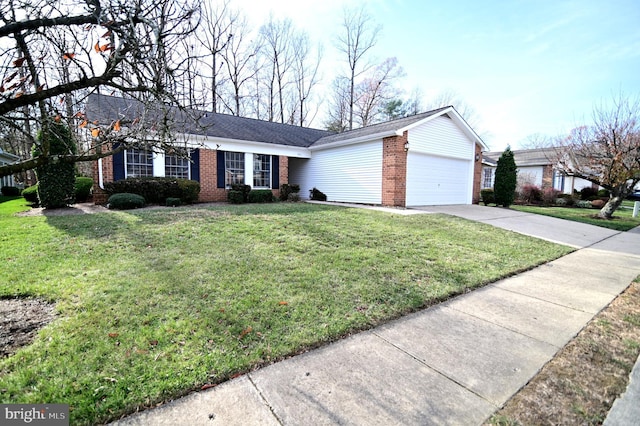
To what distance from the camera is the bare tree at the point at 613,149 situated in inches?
436

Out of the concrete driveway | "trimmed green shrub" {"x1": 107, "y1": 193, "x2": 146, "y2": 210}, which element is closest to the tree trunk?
the concrete driveway

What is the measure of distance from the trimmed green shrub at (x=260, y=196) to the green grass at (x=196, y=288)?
17.4 ft

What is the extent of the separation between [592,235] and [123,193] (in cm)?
1450

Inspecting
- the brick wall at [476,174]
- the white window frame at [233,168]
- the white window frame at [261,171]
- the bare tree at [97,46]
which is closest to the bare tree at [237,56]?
the bare tree at [97,46]

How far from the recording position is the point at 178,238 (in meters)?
5.64

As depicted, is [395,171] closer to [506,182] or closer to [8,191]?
[506,182]

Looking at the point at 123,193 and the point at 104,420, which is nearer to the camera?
the point at 104,420

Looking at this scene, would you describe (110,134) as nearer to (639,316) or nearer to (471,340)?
(471,340)

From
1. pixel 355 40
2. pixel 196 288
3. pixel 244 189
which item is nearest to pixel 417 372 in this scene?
pixel 196 288

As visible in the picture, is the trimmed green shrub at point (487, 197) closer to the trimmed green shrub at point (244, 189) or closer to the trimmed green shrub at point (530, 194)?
the trimmed green shrub at point (530, 194)

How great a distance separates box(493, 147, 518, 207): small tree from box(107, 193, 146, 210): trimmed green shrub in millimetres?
15476

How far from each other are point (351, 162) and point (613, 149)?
10298 mm

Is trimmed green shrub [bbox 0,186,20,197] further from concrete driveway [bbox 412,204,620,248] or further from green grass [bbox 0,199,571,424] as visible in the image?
concrete driveway [bbox 412,204,620,248]

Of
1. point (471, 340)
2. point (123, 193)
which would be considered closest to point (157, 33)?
point (471, 340)
